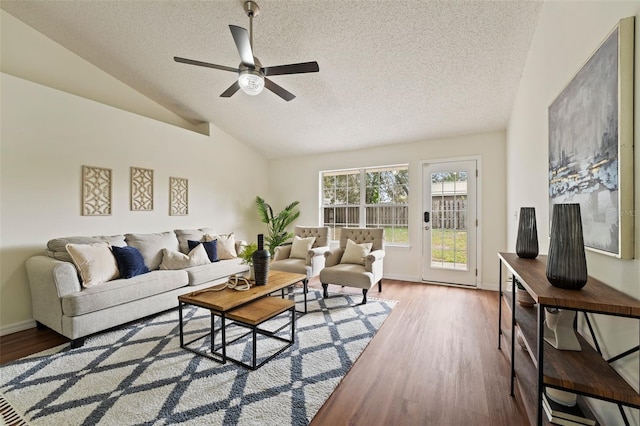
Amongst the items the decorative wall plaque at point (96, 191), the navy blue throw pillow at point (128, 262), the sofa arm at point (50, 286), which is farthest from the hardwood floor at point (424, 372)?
the decorative wall plaque at point (96, 191)

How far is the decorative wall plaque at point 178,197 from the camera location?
4.17 meters

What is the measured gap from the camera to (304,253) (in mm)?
4160

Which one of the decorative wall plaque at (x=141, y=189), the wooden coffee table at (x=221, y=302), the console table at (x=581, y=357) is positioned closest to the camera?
the console table at (x=581, y=357)

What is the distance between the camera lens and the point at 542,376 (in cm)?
98

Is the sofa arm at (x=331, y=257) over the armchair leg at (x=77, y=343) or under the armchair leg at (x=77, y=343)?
over

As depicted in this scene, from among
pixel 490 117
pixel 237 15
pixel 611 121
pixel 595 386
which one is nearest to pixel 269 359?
pixel 595 386

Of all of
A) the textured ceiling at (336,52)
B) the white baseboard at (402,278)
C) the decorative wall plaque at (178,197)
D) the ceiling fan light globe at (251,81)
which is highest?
the textured ceiling at (336,52)

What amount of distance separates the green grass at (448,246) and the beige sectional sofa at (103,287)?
10.9 ft

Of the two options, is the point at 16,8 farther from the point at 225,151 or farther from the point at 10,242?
the point at 225,151

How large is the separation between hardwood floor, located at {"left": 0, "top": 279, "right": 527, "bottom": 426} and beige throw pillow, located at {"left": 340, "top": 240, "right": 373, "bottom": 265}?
81 cm

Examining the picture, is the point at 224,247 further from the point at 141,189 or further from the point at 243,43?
the point at 243,43

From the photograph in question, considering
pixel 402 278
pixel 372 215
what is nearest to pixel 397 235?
pixel 372 215

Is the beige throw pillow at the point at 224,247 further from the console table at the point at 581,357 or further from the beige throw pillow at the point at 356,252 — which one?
the console table at the point at 581,357

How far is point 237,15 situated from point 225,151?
2.81 meters
